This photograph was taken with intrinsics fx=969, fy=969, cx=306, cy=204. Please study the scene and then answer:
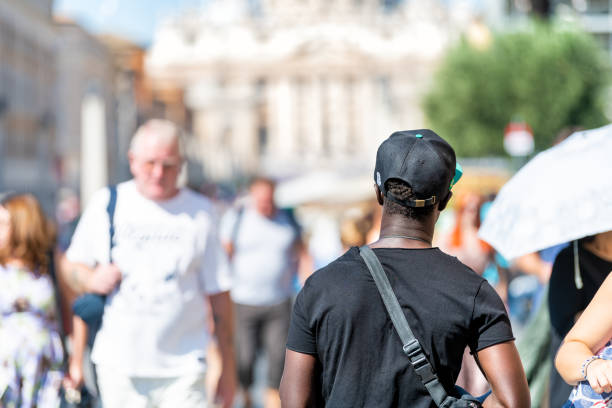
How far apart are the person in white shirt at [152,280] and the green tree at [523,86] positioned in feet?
104

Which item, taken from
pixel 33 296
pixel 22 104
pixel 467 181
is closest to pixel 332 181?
pixel 467 181

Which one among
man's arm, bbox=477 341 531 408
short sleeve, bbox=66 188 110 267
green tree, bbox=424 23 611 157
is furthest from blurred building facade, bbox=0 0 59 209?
man's arm, bbox=477 341 531 408

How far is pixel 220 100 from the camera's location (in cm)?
9569

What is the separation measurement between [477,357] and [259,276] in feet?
15.8

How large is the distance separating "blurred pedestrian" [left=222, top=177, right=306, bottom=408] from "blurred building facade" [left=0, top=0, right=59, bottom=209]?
66.9 feet

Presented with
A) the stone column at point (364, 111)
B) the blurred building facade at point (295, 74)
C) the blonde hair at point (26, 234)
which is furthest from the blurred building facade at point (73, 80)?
the stone column at point (364, 111)

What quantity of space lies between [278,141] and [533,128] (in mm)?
65150

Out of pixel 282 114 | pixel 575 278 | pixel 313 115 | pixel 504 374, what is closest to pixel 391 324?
pixel 504 374

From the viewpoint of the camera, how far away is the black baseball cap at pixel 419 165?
2.43m

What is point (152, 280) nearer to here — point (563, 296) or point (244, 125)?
point (563, 296)

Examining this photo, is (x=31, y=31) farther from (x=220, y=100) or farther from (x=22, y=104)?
(x=220, y=100)

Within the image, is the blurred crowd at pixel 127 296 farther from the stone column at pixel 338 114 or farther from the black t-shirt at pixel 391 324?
the stone column at pixel 338 114

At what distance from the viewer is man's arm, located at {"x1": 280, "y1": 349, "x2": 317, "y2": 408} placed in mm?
2471

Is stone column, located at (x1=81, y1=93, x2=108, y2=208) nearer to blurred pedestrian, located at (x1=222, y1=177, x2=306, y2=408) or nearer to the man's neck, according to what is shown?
blurred pedestrian, located at (x1=222, y1=177, x2=306, y2=408)
